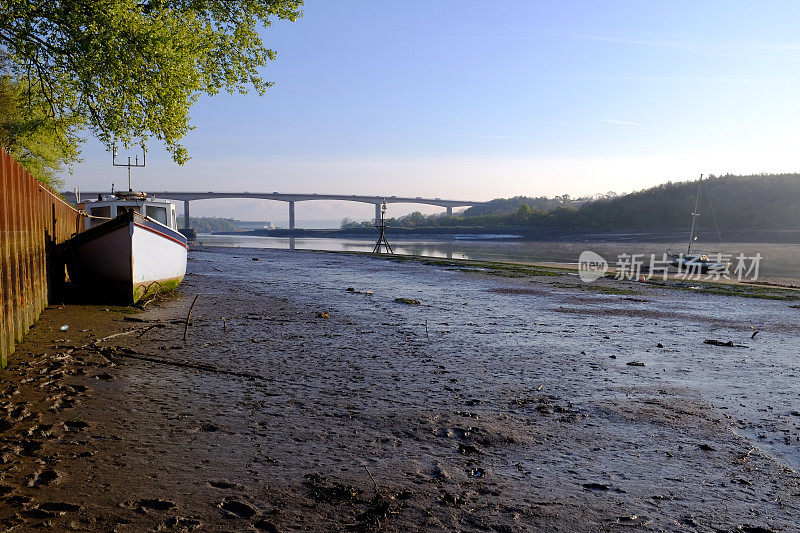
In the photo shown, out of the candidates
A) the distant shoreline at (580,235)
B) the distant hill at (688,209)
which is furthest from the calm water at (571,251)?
the distant hill at (688,209)

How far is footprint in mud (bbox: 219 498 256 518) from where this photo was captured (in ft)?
13.0

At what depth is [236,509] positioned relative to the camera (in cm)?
404

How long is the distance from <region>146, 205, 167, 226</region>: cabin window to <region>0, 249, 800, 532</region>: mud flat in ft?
24.8

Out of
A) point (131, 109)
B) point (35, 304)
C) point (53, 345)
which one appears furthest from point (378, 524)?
point (131, 109)

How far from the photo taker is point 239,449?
5.20 meters

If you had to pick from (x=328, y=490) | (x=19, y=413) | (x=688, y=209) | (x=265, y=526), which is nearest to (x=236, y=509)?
(x=265, y=526)

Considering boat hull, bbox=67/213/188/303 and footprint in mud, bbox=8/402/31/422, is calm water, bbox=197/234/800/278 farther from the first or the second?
footprint in mud, bbox=8/402/31/422

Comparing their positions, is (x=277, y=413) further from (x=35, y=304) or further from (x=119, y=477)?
(x=35, y=304)

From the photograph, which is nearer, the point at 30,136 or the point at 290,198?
the point at 30,136

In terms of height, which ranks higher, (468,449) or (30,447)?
(30,447)

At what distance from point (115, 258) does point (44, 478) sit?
11345mm

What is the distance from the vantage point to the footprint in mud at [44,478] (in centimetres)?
425

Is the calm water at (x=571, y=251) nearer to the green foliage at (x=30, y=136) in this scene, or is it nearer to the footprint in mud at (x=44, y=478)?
the green foliage at (x=30, y=136)

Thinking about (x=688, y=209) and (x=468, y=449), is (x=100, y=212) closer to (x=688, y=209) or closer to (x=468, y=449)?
(x=468, y=449)
